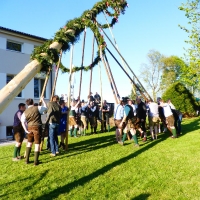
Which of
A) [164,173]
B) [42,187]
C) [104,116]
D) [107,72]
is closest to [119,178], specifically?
[164,173]

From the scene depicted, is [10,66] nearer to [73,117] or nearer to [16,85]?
[73,117]

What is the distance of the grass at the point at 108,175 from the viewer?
16.2ft

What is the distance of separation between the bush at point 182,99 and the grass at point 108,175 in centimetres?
1280

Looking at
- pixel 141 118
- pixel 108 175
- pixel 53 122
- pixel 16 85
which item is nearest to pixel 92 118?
pixel 141 118

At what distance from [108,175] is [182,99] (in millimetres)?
16908

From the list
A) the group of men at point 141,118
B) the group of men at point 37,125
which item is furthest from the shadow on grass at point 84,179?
the group of men at point 141,118

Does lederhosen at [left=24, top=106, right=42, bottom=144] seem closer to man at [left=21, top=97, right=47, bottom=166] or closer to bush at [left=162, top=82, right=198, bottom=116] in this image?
man at [left=21, top=97, right=47, bottom=166]

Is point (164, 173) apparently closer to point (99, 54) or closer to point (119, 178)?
point (119, 178)

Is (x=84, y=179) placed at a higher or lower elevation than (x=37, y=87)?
lower

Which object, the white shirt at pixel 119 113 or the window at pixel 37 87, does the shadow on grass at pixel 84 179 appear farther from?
the window at pixel 37 87

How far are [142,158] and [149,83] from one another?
1550 inches

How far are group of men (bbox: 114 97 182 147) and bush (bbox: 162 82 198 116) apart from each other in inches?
359

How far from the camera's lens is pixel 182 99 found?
2142 centimetres

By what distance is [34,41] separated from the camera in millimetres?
18406
